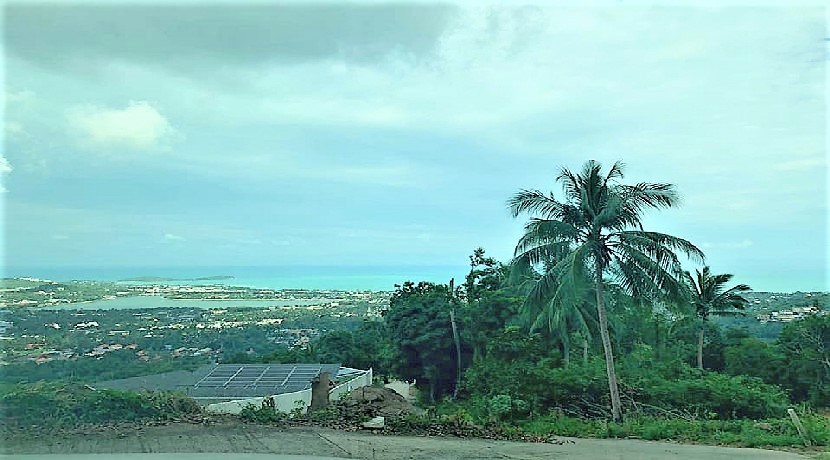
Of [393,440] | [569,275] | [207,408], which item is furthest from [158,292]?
[569,275]

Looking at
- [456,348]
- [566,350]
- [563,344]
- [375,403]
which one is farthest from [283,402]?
[456,348]

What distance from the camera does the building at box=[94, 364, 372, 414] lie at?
23.1 ft

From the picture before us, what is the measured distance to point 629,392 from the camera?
9.66m

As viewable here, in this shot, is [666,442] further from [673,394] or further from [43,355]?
[43,355]

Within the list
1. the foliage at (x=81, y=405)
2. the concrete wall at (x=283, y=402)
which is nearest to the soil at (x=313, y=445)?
the foliage at (x=81, y=405)

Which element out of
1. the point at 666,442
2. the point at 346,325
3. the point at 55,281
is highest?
the point at 55,281

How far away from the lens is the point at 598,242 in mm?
8922

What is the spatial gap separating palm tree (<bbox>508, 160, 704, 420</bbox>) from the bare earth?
2.40 m

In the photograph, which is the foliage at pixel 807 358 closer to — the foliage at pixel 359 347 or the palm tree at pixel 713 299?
the palm tree at pixel 713 299

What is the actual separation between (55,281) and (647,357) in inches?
412

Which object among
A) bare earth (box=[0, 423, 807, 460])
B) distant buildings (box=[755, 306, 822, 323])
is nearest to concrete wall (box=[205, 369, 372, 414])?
bare earth (box=[0, 423, 807, 460])

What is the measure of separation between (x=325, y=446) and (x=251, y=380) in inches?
99.9

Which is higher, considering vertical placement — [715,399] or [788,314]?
[788,314]

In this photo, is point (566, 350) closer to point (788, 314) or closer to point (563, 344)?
point (563, 344)
